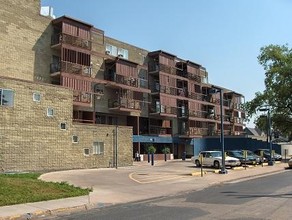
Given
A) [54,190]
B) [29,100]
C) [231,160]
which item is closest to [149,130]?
[231,160]

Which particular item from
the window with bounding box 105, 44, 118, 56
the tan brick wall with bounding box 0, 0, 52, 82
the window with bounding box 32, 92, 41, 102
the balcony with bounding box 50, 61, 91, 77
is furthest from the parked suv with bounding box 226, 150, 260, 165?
the window with bounding box 32, 92, 41, 102

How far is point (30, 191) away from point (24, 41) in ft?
85.1

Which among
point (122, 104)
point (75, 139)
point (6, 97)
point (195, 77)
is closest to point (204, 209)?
point (6, 97)

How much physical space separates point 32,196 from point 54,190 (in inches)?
70.2

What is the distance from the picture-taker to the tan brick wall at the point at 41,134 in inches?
1038

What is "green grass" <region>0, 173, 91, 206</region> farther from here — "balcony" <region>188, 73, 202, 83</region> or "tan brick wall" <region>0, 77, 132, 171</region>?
"balcony" <region>188, 73, 202, 83</region>

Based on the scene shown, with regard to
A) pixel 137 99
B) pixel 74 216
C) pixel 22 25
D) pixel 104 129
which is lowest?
pixel 74 216

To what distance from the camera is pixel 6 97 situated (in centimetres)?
2638

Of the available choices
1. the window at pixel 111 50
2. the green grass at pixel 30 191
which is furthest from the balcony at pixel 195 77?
the green grass at pixel 30 191

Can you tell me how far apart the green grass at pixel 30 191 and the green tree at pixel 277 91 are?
4769 cm

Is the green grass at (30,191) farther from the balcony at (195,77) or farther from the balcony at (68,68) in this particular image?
the balcony at (195,77)

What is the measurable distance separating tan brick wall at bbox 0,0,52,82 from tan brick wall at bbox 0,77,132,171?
371 inches

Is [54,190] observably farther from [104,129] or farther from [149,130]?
[149,130]

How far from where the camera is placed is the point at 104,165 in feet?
110
